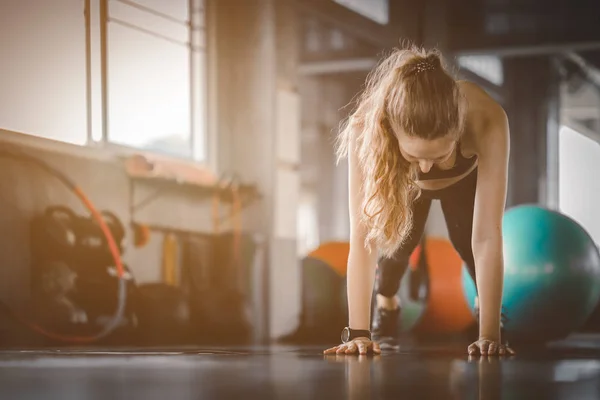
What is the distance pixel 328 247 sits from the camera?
4.82 meters

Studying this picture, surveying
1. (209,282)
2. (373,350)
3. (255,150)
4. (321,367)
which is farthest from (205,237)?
(321,367)

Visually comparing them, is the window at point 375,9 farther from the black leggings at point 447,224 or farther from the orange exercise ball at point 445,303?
the black leggings at point 447,224

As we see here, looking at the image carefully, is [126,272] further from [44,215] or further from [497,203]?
[497,203]

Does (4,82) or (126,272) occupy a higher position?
(4,82)

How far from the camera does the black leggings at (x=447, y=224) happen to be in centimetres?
279

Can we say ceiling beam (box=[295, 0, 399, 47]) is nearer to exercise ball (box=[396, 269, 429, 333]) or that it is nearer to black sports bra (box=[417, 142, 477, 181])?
exercise ball (box=[396, 269, 429, 333])

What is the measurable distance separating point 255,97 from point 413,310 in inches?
64.0

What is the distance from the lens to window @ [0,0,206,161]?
12.2 feet

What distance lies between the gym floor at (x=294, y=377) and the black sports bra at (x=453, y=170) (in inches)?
21.9

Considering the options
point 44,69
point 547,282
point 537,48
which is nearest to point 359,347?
point 547,282

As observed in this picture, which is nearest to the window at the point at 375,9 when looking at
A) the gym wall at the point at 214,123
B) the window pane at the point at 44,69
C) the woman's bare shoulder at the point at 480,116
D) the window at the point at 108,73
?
the gym wall at the point at 214,123

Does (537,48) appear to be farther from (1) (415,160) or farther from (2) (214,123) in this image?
(1) (415,160)

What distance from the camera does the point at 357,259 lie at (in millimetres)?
2492

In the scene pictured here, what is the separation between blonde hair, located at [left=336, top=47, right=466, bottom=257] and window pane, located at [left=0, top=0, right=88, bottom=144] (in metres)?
1.77
